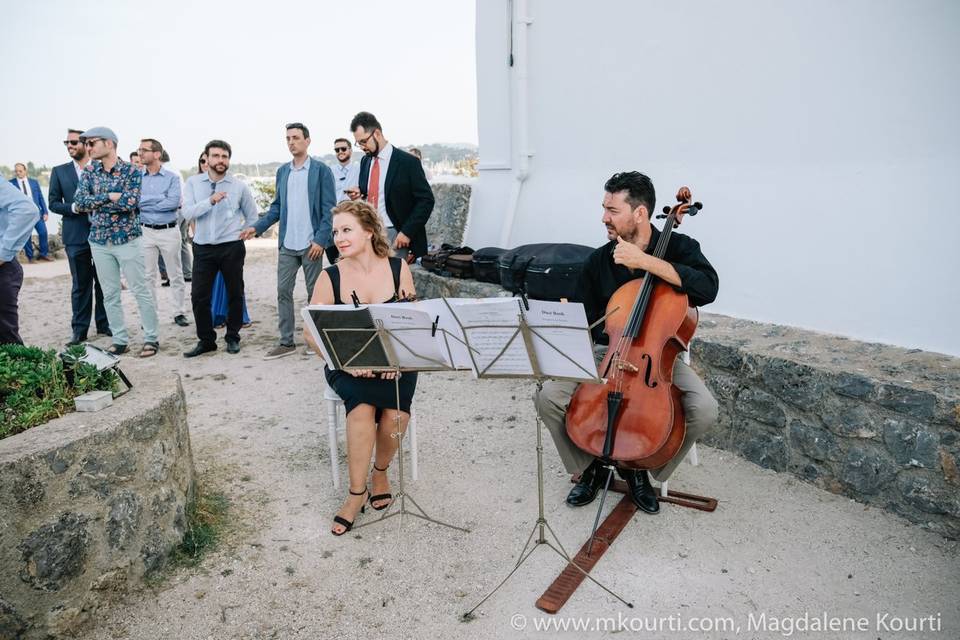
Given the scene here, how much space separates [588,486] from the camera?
11.0ft

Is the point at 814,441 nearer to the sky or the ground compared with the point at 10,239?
nearer to the ground

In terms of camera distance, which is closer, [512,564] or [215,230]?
[512,564]

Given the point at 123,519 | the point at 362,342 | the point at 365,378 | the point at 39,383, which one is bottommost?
the point at 123,519

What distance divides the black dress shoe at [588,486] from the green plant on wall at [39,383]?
2.15m

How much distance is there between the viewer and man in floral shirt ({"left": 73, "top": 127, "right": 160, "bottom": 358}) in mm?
5520

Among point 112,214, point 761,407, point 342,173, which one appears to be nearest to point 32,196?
point 112,214

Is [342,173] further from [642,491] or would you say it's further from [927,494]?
[927,494]

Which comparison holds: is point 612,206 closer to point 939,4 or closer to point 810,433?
point 810,433

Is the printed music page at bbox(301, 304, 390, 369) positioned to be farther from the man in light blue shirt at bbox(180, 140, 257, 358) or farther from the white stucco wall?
the man in light blue shirt at bbox(180, 140, 257, 358)

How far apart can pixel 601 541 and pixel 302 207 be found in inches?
154

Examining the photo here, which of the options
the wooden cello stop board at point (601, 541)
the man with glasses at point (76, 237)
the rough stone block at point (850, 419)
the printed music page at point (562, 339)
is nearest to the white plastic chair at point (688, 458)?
the wooden cello stop board at point (601, 541)

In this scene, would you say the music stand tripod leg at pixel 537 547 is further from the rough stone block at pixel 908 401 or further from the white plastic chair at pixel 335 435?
the rough stone block at pixel 908 401

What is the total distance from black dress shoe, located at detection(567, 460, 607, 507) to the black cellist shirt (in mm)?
681

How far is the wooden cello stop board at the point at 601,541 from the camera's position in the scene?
2584 mm
